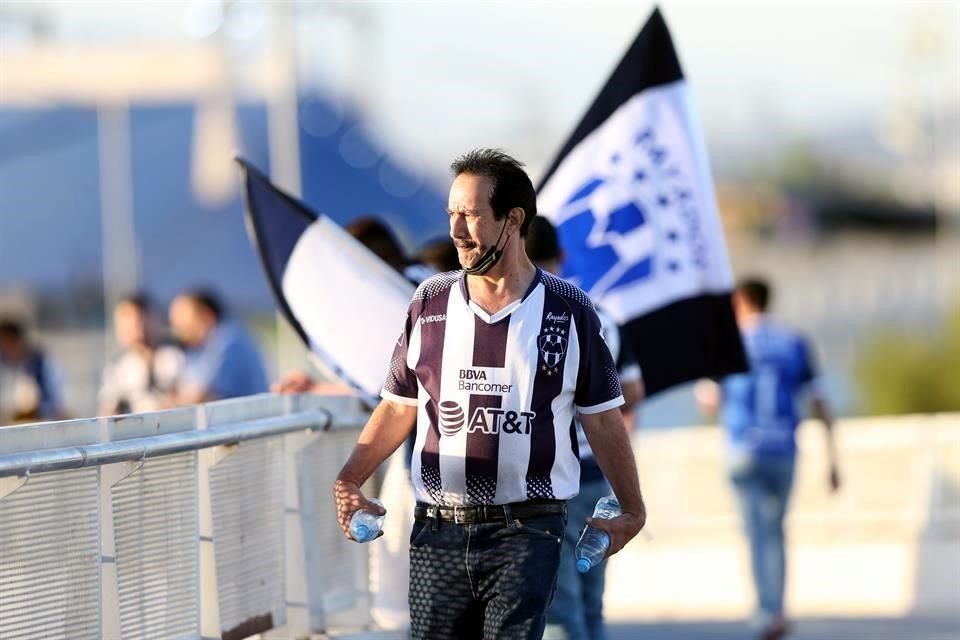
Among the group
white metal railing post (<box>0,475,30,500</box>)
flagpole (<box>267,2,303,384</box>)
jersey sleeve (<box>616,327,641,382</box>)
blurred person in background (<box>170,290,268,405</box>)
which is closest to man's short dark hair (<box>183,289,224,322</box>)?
blurred person in background (<box>170,290,268,405</box>)

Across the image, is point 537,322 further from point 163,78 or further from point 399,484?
point 163,78

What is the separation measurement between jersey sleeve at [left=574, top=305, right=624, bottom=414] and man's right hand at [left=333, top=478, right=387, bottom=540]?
2.05 feet

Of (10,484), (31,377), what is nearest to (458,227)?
(10,484)

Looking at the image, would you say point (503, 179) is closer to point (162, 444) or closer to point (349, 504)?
point (349, 504)

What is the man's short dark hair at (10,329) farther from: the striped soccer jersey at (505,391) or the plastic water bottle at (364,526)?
the plastic water bottle at (364,526)

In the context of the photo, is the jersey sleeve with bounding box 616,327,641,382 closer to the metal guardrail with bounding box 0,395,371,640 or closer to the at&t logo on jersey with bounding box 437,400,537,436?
the metal guardrail with bounding box 0,395,371,640

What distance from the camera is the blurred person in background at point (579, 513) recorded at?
671cm

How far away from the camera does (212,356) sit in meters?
12.7

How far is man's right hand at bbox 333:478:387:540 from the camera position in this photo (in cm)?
478

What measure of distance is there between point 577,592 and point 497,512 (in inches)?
81.3

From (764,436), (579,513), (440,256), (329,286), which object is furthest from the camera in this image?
(764,436)

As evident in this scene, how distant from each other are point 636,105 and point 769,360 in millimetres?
2916

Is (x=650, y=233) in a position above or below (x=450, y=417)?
above

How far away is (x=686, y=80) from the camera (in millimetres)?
8695
